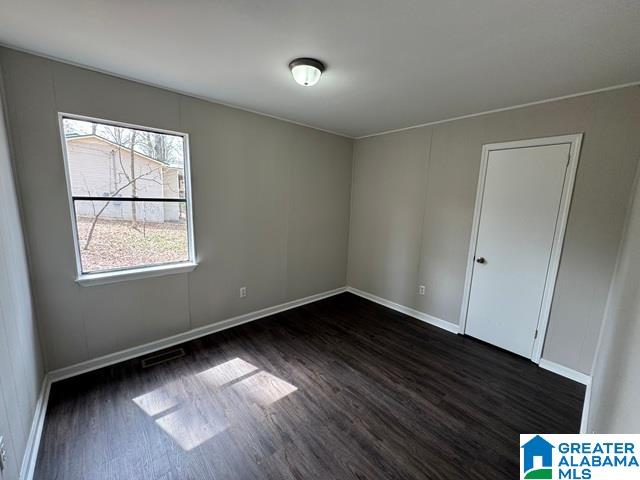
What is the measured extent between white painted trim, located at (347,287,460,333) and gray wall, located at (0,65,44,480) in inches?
144

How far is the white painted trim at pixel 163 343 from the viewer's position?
2248mm

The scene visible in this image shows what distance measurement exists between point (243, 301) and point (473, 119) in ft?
11.2

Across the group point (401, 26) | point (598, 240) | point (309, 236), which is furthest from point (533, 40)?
point (309, 236)

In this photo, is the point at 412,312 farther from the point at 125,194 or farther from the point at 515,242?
the point at 125,194

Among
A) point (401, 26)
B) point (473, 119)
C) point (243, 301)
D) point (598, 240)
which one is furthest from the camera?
point (243, 301)

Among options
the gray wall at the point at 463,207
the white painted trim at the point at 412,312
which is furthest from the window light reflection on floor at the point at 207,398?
the gray wall at the point at 463,207

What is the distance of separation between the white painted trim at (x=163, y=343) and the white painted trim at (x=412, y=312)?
1000mm

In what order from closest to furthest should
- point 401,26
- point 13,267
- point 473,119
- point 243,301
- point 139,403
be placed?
point 401,26
point 13,267
point 139,403
point 473,119
point 243,301

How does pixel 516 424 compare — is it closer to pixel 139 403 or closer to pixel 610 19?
pixel 610 19

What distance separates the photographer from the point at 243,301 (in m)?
3.30

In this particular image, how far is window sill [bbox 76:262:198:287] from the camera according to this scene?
2250 millimetres

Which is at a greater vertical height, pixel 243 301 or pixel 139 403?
pixel 243 301
